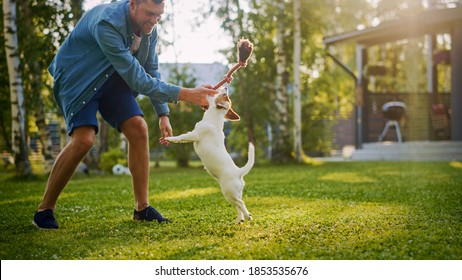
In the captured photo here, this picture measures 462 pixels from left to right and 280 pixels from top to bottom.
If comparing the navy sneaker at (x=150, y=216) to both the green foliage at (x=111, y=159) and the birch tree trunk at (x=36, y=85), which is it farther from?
the green foliage at (x=111, y=159)

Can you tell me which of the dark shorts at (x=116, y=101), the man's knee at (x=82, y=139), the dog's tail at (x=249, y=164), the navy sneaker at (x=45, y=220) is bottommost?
the navy sneaker at (x=45, y=220)

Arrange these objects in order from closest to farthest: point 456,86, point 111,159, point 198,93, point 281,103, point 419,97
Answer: point 198,93, point 111,159, point 456,86, point 281,103, point 419,97

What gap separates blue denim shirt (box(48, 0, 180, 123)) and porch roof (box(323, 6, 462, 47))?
12401 mm

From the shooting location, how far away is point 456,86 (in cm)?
1497

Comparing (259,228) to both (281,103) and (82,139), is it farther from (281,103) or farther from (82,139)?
(281,103)

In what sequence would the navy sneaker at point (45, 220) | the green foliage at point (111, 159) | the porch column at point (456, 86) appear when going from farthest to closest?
the porch column at point (456, 86) < the green foliage at point (111, 159) < the navy sneaker at point (45, 220)

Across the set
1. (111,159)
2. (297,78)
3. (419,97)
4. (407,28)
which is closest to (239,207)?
(111,159)

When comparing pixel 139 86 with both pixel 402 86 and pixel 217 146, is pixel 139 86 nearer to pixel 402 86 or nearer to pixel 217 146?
pixel 217 146

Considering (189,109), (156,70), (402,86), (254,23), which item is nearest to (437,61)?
(254,23)

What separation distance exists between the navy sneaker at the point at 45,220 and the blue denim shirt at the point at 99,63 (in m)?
0.68

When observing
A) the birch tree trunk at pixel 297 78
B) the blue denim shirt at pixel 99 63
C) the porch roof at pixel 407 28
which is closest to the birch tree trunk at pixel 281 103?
the birch tree trunk at pixel 297 78

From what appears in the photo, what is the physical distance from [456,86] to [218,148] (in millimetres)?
12306

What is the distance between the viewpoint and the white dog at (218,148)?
4074 millimetres

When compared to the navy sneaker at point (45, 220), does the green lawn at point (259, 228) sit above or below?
below
